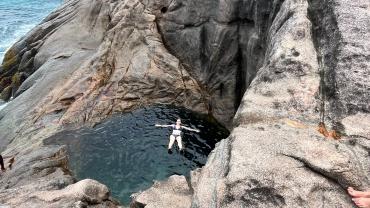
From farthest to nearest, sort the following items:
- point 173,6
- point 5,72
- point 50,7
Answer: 1. point 50,7
2. point 5,72
3. point 173,6

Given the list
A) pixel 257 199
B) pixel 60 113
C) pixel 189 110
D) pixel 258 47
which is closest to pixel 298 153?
pixel 257 199

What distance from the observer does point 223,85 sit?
3372cm

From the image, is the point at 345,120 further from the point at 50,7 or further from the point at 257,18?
the point at 50,7

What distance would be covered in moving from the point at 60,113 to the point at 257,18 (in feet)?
54.6

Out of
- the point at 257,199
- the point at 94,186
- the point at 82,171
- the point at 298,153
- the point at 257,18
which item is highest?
the point at 257,18

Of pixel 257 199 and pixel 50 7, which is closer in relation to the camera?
pixel 257 199

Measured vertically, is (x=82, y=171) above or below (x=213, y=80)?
below

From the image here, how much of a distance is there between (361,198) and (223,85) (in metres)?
22.9

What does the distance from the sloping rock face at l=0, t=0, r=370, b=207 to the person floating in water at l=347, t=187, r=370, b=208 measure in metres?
0.37

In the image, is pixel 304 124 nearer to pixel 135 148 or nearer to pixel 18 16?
pixel 135 148

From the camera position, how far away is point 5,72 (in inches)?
1841

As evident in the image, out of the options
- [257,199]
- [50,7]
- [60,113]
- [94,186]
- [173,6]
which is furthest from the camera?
[50,7]

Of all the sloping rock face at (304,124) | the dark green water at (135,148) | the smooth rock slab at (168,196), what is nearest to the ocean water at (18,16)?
the dark green water at (135,148)

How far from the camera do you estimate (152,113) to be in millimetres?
Result: 33188
